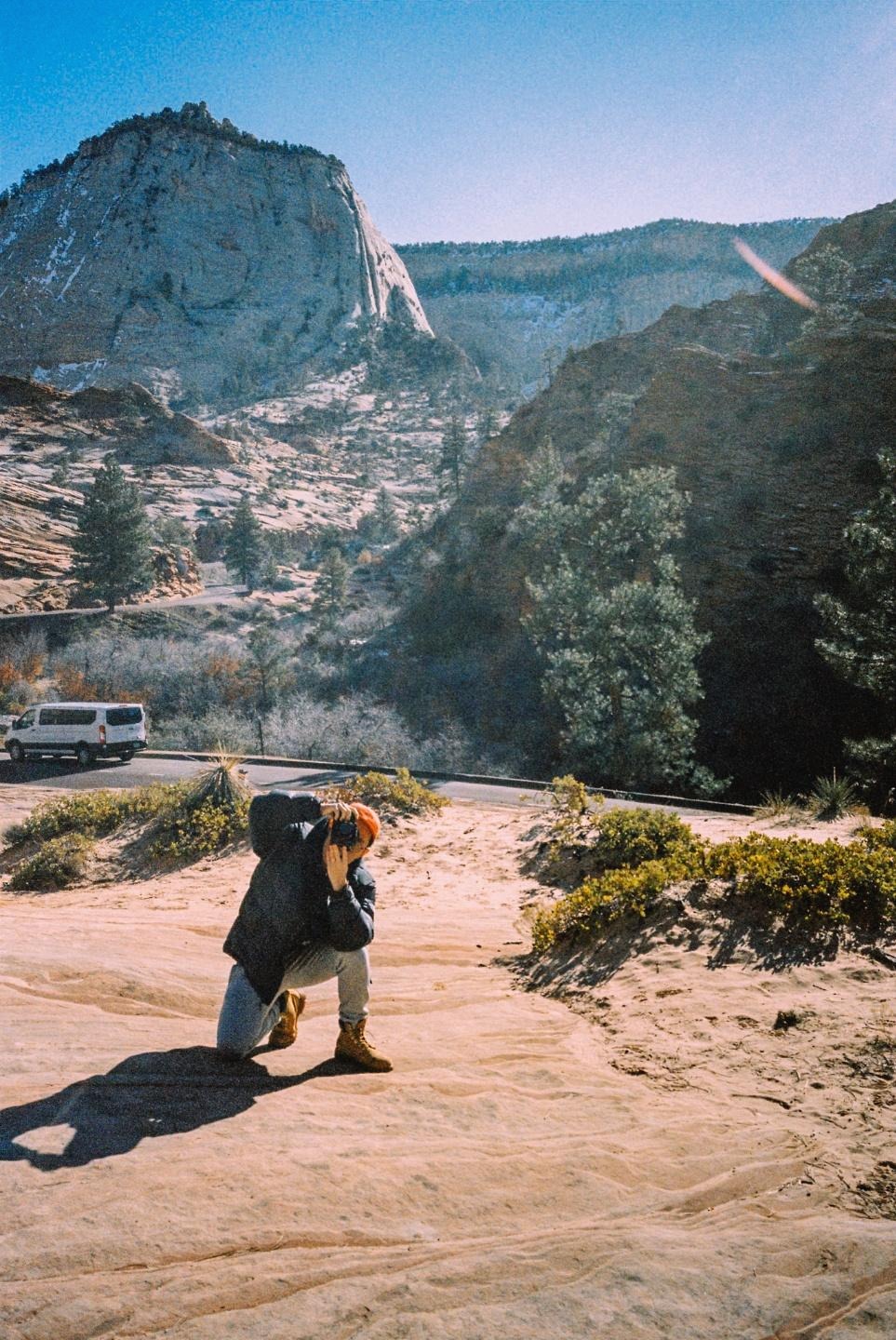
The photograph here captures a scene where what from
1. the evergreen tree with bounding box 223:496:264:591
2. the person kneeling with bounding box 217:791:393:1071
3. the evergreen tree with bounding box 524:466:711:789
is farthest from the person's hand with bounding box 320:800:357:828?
the evergreen tree with bounding box 223:496:264:591

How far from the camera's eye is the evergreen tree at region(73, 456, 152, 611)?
44.6 m

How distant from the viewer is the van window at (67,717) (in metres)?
22.9

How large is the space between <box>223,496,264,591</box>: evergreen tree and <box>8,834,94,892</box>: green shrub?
4344 cm

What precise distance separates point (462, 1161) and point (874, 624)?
18965 millimetres

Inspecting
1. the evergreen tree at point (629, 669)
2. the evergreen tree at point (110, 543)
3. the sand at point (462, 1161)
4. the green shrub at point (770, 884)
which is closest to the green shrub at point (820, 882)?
the green shrub at point (770, 884)

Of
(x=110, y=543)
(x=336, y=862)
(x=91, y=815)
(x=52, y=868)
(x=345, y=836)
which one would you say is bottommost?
(x=52, y=868)

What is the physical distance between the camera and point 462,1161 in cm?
305

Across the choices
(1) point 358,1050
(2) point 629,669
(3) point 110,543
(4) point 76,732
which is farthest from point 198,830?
(3) point 110,543

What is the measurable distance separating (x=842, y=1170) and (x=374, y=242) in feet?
504

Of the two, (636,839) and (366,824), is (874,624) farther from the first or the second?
(366,824)

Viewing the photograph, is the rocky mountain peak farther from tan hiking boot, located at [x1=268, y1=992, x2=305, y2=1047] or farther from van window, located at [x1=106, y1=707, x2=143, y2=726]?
tan hiking boot, located at [x1=268, y1=992, x2=305, y2=1047]

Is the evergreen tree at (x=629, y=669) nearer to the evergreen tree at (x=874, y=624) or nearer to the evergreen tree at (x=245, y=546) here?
the evergreen tree at (x=874, y=624)

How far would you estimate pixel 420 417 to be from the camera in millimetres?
96875

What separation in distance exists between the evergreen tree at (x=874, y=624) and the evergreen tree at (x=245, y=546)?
138ft
